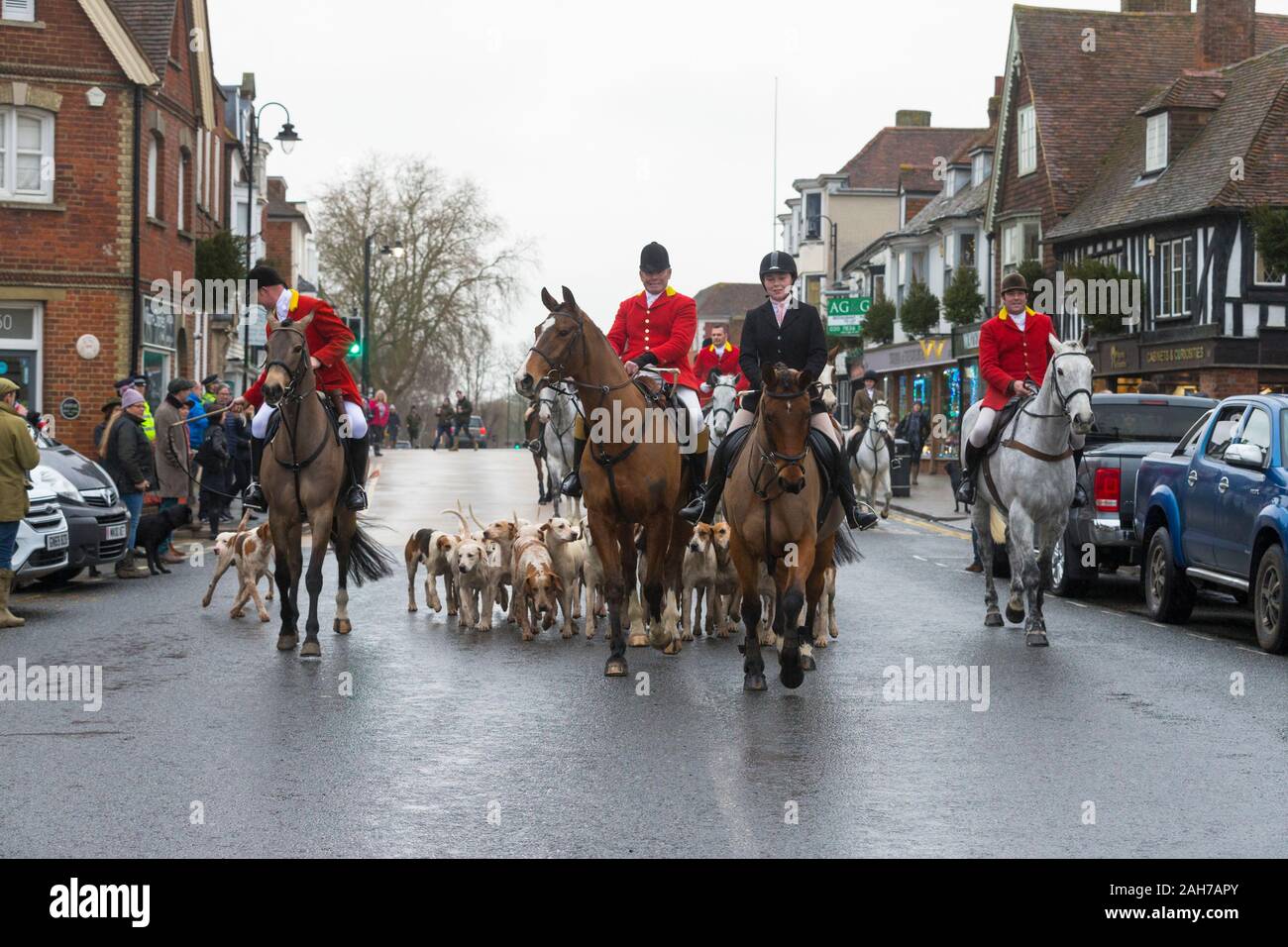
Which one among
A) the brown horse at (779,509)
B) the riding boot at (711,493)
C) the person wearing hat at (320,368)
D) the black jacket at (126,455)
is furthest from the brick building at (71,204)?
the brown horse at (779,509)

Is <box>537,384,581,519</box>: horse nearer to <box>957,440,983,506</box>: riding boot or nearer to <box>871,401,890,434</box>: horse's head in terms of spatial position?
<box>957,440,983,506</box>: riding boot

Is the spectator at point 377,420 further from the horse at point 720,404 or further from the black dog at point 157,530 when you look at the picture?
the black dog at point 157,530

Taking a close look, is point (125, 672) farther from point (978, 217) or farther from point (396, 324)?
point (396, 324)

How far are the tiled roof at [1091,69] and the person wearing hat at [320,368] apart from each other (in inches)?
1403

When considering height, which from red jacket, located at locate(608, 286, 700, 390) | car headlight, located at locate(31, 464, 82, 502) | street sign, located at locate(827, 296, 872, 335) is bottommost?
car headlight, located at locate(31, 464, 82, 502)

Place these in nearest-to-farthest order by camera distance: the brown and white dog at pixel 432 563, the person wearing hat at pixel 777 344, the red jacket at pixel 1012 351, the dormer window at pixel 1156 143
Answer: the person wearing hat at pixel 777 344 < the brown and white dog at pixel 432 563 < the red jacket at pixel 1012 351 < the dormer window at pixel 1156 143

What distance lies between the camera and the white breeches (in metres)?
13.2

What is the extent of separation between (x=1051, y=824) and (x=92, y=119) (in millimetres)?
29105

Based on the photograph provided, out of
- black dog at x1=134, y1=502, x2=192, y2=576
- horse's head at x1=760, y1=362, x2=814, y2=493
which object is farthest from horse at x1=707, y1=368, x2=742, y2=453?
horse's head at x1=760, y1=362, x2=814, y2=493

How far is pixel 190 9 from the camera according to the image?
128 feet

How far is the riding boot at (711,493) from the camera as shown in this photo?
37.5 feet

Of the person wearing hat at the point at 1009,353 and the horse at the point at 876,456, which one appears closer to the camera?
the person wearing hat at the point at 1009,353

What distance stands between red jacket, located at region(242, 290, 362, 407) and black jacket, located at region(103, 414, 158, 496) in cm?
602

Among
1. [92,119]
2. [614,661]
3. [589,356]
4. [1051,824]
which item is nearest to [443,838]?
[1051,824]
